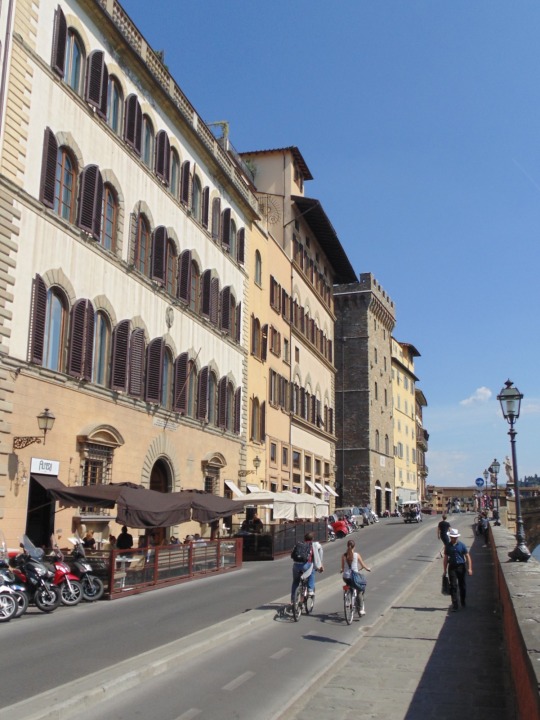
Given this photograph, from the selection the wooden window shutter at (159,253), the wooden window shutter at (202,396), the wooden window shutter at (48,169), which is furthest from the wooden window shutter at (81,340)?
the wooden window shutter at (202,396)

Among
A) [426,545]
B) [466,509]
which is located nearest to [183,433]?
[426,545]

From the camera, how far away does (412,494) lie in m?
78.2

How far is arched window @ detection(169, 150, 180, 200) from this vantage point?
2931 cm

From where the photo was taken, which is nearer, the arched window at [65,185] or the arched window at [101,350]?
the arched window at [65,185]

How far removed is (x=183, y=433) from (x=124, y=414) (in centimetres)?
503

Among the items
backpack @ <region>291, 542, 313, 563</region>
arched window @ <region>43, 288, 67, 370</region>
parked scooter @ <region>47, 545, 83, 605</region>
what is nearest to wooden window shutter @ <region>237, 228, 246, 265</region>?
arched window @ <region>43, 288, 67, 370</region>

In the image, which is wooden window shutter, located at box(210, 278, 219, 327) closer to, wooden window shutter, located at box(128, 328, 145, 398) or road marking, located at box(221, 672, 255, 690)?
wooden window shutter, located at box(128, 328, 145, 398)

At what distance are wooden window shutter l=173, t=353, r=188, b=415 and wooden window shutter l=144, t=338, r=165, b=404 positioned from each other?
56.5 inches

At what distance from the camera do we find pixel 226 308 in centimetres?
3428

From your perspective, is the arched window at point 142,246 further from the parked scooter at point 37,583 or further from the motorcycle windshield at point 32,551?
the parked scooter at point 37,583

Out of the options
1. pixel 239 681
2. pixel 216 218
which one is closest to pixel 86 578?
pixel 239 681

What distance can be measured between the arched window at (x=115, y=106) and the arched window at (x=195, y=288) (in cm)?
706

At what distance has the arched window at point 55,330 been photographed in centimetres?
2044

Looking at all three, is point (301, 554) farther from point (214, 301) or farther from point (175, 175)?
point (214, 301)
